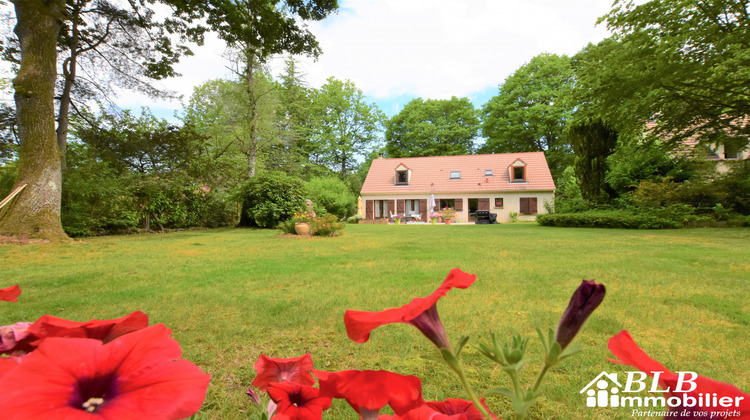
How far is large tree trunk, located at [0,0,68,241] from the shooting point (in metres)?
7.82

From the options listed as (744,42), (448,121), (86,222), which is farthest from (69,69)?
(448,121)

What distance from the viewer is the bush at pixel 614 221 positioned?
12828 millimetres

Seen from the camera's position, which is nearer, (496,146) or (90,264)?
(90,264)

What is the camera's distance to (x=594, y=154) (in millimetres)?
18141

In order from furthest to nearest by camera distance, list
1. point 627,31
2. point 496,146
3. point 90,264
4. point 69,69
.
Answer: point 496,146
point 627,31
point 69,69
point 90,264

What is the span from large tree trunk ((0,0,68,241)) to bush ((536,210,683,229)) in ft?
58.4

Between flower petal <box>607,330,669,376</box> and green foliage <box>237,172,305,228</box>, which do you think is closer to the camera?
flower petal <box>607,330,669,376</box>

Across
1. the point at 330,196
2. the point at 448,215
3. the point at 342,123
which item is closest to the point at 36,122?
the point at 330,196

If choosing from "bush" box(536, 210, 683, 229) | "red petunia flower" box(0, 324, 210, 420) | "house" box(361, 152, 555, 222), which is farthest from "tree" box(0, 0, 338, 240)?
"house" box(361, 152, 555, 222)

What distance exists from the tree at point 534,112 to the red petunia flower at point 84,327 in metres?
31.8

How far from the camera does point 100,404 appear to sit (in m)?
0.31

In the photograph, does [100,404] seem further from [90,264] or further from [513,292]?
[90,264]

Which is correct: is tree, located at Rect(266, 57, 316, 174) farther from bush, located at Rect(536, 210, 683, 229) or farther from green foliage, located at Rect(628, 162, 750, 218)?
green foliage, located at Rect(628, 162, 750, 218)

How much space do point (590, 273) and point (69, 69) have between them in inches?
601
